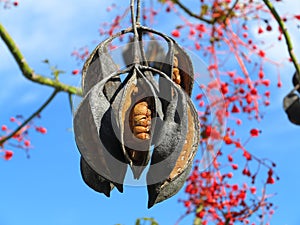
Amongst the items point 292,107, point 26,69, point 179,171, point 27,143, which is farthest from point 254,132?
point 179,171

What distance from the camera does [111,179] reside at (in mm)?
990

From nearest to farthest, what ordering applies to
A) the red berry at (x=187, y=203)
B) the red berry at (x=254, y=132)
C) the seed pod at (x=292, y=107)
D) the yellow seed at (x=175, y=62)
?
the yellow seed at (x=175, y=62)
the seed pod at (x=292, y=107)
the red berry at (x=254, y=132)
the red berry at (x=187, y=203)

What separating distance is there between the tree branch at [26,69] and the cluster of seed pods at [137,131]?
1.33 meters

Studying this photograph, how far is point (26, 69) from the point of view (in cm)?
245

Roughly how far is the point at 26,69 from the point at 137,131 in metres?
1.60

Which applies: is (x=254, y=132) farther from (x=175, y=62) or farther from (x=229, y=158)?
(x=175, y=62)

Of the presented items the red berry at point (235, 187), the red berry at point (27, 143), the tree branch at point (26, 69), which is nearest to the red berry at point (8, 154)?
the red berry at point (27, 143)

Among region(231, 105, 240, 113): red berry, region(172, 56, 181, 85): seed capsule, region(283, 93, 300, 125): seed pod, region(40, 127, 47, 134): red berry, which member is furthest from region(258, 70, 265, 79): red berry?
region(172, 56, 181, 85): seed capsule

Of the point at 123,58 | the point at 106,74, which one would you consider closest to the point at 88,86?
the point at 106,74

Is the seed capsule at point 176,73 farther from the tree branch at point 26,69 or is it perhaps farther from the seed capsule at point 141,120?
the tree branch at point 26,69

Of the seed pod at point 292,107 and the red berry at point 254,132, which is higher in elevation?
the red berry at point 254,132

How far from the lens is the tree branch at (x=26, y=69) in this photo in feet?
7.83

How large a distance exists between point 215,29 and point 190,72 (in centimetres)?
271

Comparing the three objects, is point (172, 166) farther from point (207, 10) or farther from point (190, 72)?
point (207, 10)
